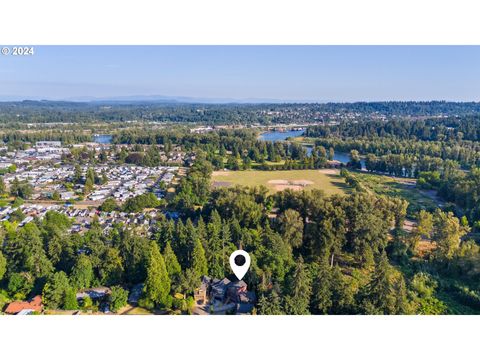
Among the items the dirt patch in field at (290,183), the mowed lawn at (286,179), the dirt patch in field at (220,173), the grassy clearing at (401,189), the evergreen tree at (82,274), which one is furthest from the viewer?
the dirt patch in field at (220,173)

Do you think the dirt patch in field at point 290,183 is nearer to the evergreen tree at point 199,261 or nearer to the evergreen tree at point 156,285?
the evergreen tree at point 199,261

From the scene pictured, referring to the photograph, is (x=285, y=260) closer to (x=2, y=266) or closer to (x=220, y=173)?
(x=2, y=266)

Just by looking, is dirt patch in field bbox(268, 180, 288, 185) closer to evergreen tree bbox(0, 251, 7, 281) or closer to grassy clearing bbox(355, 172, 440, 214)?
grassy clearing bbox(355, 172, 440, 214)

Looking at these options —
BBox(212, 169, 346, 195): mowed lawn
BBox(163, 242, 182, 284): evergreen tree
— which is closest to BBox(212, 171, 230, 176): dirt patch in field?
BBox(212, 169, 346, 195): mowed lawn

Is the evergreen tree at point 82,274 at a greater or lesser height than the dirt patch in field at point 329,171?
lesser

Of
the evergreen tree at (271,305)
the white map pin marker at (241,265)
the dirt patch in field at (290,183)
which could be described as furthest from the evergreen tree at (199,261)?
the dirt patch in field at (290,183)

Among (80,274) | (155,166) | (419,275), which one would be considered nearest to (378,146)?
(155,166)

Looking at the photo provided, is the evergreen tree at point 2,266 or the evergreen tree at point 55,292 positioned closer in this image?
the evergreen tree at point 55,292
